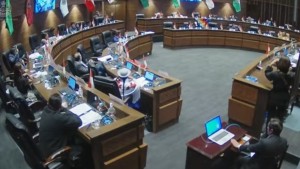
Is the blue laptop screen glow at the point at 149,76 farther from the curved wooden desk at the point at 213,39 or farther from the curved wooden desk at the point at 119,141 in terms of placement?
the curved wooden desk at the point at 213,39

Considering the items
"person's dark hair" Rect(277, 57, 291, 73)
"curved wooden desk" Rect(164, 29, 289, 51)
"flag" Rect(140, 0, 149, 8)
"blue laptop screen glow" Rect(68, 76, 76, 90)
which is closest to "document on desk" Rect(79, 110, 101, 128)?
"blue laptop screen glow" Rect(68, 76, 76, 90)

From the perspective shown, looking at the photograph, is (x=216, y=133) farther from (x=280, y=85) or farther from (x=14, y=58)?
(x=14, y=58)

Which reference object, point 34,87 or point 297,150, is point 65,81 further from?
point 297,150

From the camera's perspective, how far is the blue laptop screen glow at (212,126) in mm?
4117

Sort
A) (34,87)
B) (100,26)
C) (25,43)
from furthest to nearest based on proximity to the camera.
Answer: (100,26)
(25,43)
(34,87)

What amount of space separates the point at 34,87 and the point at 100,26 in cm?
759

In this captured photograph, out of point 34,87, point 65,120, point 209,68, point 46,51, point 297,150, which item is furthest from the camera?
point 209,68

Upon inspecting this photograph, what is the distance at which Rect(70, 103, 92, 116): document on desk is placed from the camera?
15.1 ft

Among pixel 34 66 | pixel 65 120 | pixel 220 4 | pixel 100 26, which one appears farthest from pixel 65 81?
pixel 220 4

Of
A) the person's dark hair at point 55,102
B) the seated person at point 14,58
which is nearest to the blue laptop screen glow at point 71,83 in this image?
the person's dark hair at point 55,102

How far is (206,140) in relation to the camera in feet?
13.4

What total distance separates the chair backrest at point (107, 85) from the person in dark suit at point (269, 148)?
7.71ft

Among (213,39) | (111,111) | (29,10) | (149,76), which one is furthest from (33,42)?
(213,39)

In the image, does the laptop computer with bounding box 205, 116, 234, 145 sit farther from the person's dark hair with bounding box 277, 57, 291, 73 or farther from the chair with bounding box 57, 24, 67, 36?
the chair with bounding box 57, 24, 67, 36
